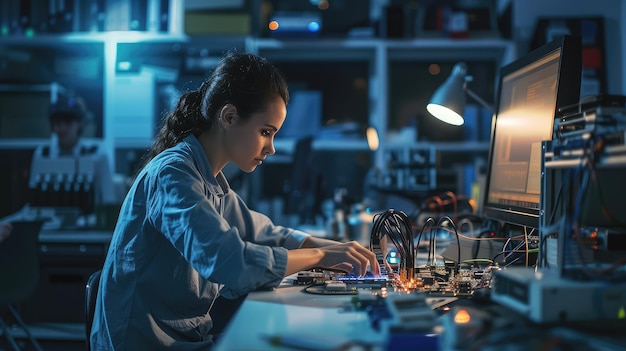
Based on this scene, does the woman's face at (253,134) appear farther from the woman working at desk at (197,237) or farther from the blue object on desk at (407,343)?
the blue object on desk at (407,343)

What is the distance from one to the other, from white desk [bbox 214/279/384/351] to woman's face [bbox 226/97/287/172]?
1.17ft

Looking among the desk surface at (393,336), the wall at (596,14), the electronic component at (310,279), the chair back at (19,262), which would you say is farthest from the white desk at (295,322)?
the wall at (596,14)

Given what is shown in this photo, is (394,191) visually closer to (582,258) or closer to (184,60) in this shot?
(184,60)

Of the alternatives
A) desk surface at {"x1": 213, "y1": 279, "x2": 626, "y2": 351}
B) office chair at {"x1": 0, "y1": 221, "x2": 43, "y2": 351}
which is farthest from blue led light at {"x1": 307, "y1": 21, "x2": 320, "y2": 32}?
desk surface at {"x1": 213, "y1": 279, "x2": 626, "y2": 351}

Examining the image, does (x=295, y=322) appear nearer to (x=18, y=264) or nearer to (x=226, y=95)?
(x=226, y=95)

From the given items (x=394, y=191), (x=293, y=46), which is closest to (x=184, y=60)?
(x=293, y=46)

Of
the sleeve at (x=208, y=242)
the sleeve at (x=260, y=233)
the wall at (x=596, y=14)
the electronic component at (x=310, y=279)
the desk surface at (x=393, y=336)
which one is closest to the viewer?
the desk surface at (x=393, y=336)

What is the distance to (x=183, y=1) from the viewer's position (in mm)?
3508

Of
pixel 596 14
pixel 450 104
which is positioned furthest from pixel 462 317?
pixel 596 14

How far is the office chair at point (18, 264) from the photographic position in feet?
8.85

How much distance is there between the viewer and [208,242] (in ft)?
3.57

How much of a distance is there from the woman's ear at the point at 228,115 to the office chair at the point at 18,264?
1.69 m

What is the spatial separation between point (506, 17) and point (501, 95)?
2042mm

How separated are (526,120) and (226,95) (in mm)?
704
